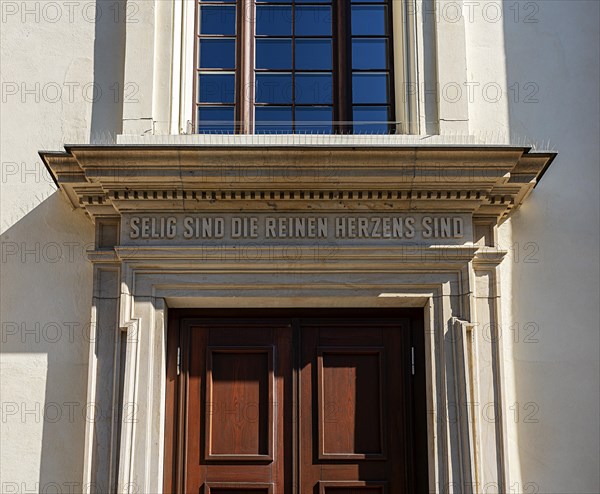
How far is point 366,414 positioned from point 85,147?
2801mm

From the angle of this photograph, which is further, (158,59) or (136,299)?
(158,59)

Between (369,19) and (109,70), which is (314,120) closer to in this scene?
(369,19)

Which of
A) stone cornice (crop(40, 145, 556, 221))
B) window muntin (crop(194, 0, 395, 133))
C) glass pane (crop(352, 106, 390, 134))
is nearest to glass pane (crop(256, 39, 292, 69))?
window muntin (crop(194, 0, 395, 133))

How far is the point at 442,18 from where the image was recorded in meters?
8.14

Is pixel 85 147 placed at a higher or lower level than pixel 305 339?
higher

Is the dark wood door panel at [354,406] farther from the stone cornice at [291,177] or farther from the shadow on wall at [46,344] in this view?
the shadow on wall at [46,344]

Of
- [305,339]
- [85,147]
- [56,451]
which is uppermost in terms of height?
[85,147]

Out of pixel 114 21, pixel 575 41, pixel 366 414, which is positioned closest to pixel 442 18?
pixel 575 41

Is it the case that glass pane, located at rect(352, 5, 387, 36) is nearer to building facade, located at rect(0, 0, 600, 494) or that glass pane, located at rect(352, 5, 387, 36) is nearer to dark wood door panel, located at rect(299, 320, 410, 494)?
building facade, located at rect(0, 0, 600, 494)

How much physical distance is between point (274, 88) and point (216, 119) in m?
0.55

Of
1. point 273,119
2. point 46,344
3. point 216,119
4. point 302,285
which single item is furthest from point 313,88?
point 46,344

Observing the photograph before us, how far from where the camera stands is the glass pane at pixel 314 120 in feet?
27.1

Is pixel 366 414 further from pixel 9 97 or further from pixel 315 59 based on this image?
pixel 9 97

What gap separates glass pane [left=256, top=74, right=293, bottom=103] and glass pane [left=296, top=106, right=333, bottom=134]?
0.16 m
